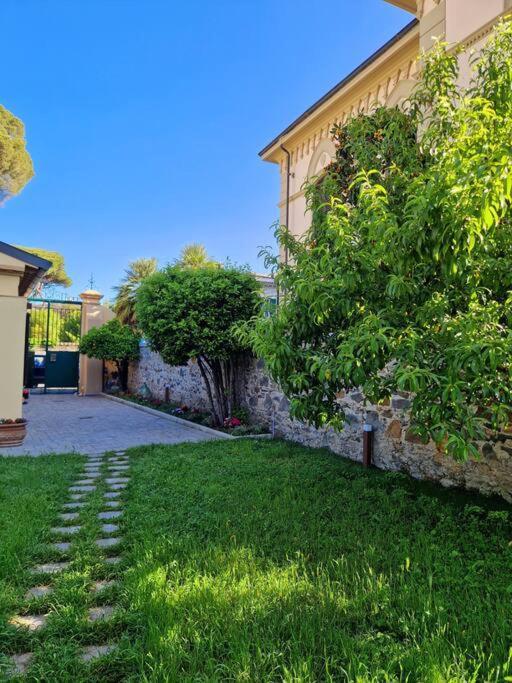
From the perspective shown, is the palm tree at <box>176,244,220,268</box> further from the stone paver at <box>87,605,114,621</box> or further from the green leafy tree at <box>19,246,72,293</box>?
the stone paver at <box>87,605,114,621</box>

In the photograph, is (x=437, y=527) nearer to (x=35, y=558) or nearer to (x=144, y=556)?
(x=144, y=556)

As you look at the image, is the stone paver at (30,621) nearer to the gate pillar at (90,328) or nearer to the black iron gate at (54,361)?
the gate pillar at (90,328)

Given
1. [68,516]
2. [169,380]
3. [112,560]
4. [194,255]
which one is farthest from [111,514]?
[194,255]

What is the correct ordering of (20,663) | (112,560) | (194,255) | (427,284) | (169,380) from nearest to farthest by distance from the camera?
(20,663) < (427,284) < (112,560) < (169,380) < (194,255)

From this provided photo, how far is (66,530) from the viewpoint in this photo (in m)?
4.00

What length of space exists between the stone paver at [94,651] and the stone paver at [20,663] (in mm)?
247

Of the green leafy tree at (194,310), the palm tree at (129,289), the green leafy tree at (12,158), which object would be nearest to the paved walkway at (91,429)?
the green leafy tree at (194,310)

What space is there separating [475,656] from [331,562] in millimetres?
1150

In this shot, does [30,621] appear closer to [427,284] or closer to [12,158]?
[427,284]

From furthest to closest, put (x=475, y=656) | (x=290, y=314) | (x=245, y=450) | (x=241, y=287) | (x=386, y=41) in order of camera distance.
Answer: (x=241, y=287)
(x=386, y=41)
(x=245, y=450)
(x=290, y=314)
(x=475, y=656)

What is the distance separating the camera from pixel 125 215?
84.4 ft

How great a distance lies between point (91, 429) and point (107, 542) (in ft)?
22.5

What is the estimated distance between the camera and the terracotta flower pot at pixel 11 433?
7.86 metres

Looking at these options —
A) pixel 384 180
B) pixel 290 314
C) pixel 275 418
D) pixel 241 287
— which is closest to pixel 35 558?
pixel 290 314
